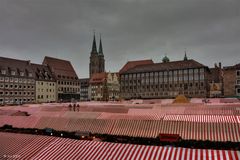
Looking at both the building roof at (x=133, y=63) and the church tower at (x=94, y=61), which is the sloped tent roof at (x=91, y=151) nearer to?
the building roof at (x=133, y=63)

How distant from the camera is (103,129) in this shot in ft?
69.7

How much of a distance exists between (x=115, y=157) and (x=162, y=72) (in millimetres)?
112467

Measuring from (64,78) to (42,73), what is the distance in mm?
12767

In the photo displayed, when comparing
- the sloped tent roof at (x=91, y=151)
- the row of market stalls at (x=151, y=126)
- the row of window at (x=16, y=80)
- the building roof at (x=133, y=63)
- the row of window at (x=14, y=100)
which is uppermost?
the building roof at (x=133, y=63)

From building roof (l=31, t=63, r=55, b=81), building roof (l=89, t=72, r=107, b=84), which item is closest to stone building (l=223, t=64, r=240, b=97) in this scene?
building roof (l=89, t=72, r=107, b=84)

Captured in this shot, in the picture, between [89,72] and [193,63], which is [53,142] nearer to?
[193,63]

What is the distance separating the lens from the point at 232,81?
93.8 meters

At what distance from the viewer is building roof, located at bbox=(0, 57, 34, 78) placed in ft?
300

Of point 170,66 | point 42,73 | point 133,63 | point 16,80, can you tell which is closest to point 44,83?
point 42,73

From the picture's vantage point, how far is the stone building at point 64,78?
115688 mm

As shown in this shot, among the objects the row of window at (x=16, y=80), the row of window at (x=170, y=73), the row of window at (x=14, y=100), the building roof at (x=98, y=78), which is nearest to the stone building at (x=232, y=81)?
the row of window at (x=170, y=73)

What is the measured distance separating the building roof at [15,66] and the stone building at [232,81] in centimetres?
7371

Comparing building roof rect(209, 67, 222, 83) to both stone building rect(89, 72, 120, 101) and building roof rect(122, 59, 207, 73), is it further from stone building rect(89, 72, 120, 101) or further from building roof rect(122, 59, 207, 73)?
stone building rect(89, 72, 120, 101)

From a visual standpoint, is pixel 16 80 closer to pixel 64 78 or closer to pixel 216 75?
pixel 64 78
